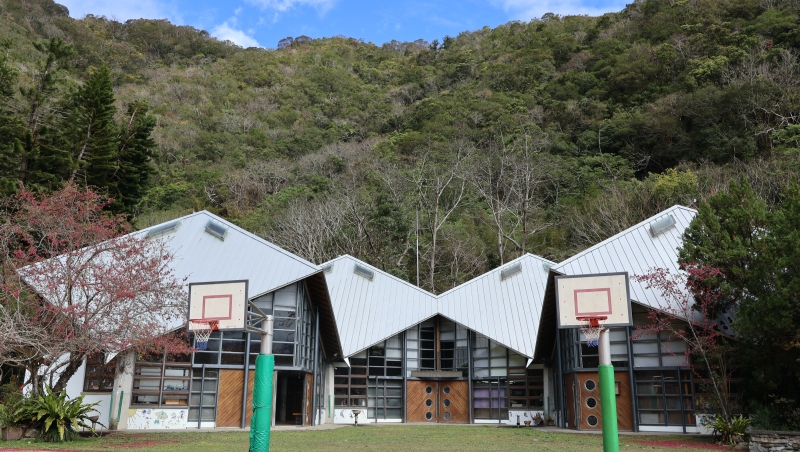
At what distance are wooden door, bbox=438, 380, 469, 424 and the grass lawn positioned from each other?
672cm

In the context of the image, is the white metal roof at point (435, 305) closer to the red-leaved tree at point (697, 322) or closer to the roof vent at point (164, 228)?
the roof vent at point (164, 228)

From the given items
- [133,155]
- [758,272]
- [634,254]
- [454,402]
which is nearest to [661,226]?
[634,254]

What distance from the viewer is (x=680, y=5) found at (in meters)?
49.6

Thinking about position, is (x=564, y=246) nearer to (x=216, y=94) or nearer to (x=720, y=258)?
(x=720, y=258)

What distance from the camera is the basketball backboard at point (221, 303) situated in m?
A: 12.3

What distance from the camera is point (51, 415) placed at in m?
14.0

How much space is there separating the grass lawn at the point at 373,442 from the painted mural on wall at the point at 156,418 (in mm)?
2497

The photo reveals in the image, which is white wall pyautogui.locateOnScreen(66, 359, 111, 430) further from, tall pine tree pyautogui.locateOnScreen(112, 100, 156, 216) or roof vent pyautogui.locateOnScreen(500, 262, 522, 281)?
roof vent pyautogui.locateOnScreen(500, 262, 522, 281)

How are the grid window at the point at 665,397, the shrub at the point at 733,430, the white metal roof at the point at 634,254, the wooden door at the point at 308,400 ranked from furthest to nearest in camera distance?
the wooden door at the point at 308,400, the white metal roof at the point at 634,254, the grid window at the point at 665,397, the shrub at the point at 733,430

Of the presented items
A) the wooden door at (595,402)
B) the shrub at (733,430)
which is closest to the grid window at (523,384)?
the wooden door at (595,402)

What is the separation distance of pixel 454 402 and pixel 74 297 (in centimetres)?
1499

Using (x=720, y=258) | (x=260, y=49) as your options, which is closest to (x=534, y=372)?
(x=720, y=258)

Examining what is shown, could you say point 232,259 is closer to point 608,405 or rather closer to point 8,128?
point 8,128

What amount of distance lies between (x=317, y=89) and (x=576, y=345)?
48834 millimetres
